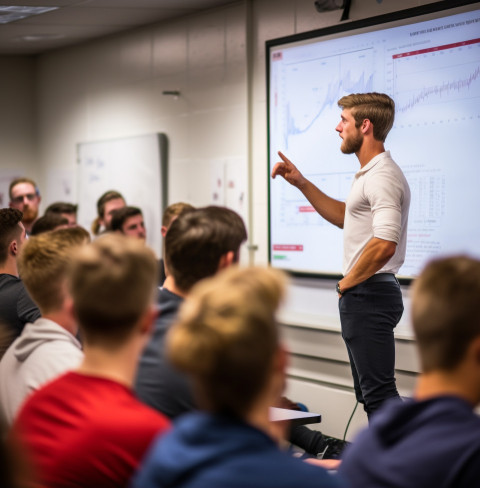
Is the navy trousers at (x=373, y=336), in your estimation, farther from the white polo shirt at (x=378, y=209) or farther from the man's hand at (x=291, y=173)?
the man's hand at (x=291, y=173)

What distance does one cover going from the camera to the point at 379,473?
1255 mm

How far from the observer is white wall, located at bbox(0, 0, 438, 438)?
4539mm

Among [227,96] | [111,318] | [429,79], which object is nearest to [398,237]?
[429,79]

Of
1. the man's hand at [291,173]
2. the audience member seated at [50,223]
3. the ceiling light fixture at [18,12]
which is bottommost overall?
the audience member seated at [50,223]

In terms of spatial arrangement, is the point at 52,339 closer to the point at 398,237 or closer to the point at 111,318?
the point at 111,318

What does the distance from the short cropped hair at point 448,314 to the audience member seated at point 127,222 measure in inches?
149

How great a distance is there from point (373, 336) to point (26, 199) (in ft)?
10.8

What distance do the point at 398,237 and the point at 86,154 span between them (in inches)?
160

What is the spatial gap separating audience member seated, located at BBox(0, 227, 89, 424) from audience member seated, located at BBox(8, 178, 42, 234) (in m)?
3.52

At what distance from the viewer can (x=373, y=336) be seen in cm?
320

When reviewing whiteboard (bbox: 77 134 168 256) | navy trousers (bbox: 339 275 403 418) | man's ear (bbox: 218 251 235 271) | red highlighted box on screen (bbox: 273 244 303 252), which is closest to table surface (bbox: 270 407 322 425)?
man's ear (bbox: 218 251 235 271)

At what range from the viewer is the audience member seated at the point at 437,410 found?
1.21 metres

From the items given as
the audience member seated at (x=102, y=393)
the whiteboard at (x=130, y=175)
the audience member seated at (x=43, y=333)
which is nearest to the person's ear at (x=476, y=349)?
the audience member seated at (x=102, y=393)

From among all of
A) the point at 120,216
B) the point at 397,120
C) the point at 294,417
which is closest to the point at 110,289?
the point at 294,417
